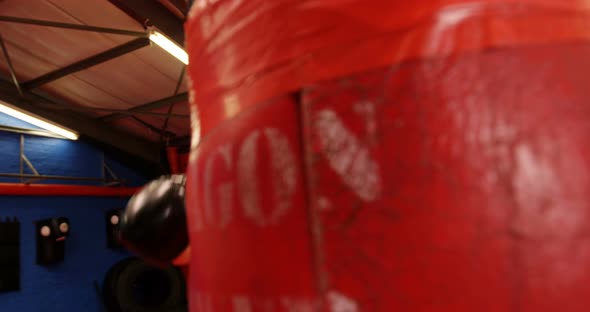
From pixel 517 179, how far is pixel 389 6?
0.87 feet

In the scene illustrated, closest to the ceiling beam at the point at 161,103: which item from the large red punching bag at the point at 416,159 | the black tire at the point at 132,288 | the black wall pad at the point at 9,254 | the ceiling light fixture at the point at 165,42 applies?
the ceiling light fixture at the point at 165,42

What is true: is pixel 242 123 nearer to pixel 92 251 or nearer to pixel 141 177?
pixel 92 251

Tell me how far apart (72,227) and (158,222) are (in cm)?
579

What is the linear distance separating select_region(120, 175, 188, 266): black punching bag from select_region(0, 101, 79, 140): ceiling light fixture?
4.77 m

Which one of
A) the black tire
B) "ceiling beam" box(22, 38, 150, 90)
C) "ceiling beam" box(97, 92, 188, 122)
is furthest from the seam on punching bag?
the black tire

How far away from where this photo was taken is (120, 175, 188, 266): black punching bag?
1.44 m

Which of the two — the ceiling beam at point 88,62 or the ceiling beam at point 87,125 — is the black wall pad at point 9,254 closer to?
the ceiling beam at point 87,125

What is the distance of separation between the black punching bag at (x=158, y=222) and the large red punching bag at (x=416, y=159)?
79cm

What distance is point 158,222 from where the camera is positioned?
1454 millimetres

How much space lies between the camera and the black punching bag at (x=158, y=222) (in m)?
1.44

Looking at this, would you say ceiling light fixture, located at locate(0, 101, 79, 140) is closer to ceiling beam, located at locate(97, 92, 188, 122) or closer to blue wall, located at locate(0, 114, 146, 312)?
blue wall, located at locate(0, 114, 146, 312)

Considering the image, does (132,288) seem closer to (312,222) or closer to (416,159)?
(312,222)

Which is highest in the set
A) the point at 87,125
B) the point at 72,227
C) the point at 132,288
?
the point at 87,125

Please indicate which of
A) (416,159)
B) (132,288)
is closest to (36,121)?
(132,288)
